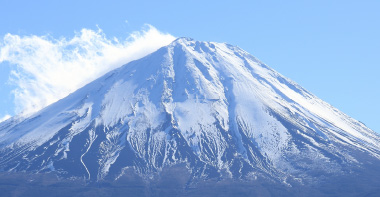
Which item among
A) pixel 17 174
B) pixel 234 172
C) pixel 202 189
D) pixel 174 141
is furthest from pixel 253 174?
pixel 17 174

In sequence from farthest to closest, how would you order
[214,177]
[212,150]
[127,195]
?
[212,150], [214,177], [127,195]

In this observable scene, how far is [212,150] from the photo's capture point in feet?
642

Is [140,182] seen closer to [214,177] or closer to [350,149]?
[214,177]

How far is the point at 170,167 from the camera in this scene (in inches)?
7224

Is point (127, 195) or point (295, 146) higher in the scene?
point (295, 146)

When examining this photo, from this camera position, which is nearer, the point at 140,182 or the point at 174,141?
the point at 140,182

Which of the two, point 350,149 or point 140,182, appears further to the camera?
point 350,149

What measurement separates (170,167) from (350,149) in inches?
2116

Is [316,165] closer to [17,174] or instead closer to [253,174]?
[253,174]

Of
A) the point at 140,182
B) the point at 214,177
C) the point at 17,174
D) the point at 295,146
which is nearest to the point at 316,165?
the point at 295,146

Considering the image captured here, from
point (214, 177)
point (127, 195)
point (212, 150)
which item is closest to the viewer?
point (127, 195)

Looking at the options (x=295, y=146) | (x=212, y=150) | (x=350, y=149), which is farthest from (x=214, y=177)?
(x=350, y=149)

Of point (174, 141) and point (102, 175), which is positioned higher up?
point (174, 141)

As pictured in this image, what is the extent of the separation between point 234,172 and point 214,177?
673cm
